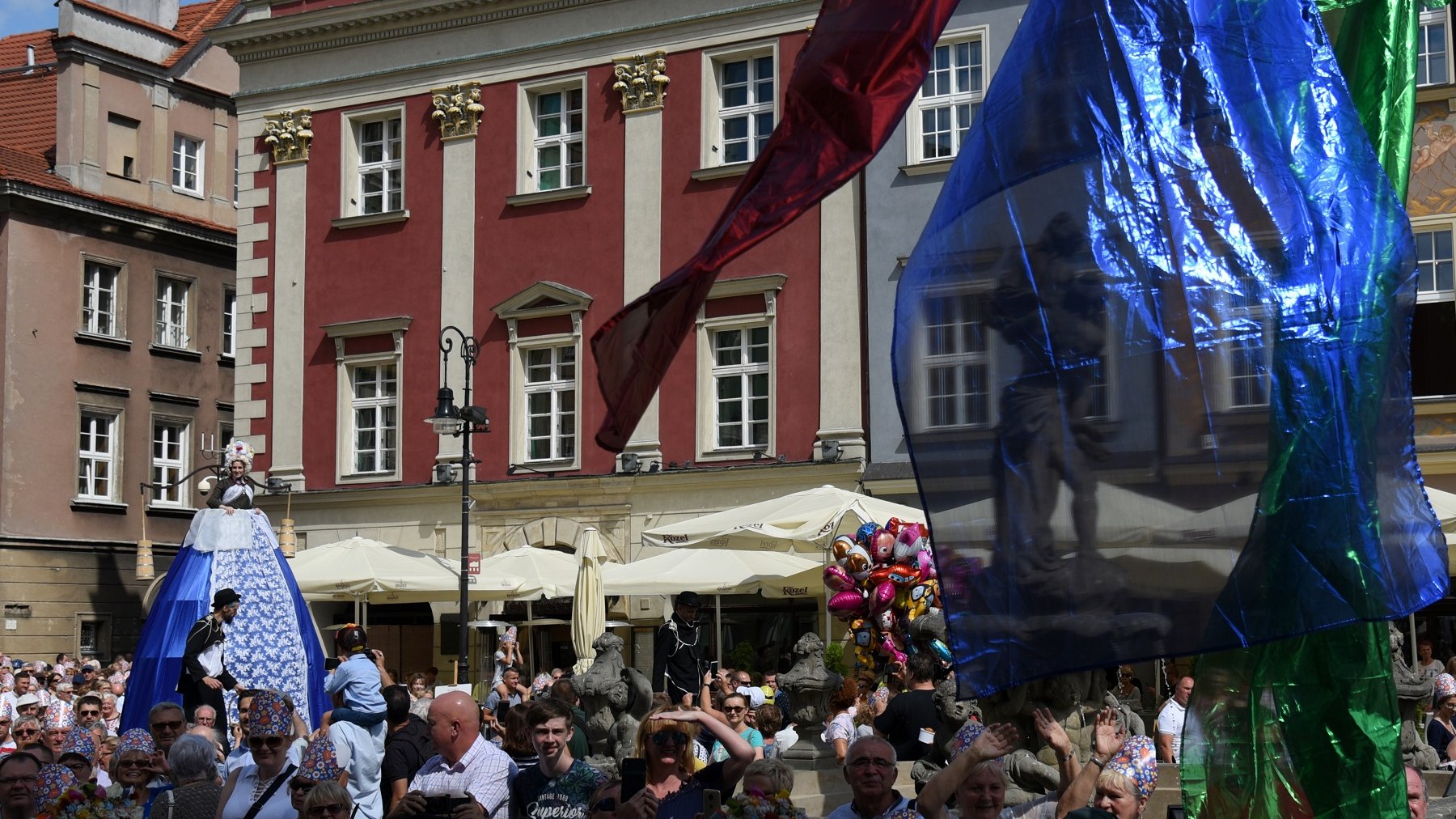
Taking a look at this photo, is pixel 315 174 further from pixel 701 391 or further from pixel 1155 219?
pixel 1155 219

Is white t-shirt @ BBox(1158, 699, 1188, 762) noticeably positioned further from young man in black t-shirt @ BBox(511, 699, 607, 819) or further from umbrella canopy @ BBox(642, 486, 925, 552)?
umbrella canopy @ BBox(642, 486, 925, 552)

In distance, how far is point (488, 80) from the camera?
28828mm

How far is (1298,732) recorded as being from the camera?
5562 mm

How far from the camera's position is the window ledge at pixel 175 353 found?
124 ft

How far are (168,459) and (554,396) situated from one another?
13.2 metres

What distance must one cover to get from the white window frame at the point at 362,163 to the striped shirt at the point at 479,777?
22.3m

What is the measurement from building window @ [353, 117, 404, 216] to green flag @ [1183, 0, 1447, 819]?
82.0 ft

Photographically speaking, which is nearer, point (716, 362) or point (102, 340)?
point (716, 362)

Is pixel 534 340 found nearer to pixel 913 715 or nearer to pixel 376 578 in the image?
pixel 376 578

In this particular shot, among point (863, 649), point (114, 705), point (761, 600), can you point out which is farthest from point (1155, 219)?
point (761, 600)

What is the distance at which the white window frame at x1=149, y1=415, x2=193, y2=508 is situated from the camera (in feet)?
124

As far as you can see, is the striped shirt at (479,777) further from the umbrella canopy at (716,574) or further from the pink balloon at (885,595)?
the umbrella canopy at (716,574)

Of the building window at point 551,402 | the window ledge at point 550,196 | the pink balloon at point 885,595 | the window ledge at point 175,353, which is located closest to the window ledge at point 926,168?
the window ledge at point 550,196

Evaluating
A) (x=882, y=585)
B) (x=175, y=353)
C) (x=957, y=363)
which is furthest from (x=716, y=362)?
(x=957, y=363)
